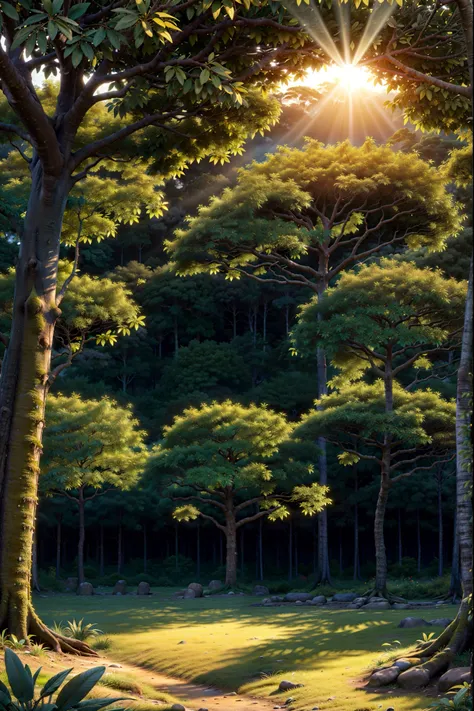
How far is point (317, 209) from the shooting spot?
2880 centimetres

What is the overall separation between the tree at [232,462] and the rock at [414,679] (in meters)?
16.7

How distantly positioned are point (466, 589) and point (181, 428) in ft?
63.7

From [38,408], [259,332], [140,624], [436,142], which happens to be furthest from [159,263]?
[38,408]

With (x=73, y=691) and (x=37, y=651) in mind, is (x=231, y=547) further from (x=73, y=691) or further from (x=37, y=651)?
(x=73, y=691)

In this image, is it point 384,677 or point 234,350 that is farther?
point 234,350

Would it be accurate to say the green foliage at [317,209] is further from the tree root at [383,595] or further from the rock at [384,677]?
the rock at [384,677]

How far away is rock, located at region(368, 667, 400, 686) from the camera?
884 cm

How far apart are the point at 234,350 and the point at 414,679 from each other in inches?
1544

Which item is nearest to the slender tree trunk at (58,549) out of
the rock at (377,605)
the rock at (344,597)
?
the rock at (344,597)

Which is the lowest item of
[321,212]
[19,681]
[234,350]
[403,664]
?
[403,664]

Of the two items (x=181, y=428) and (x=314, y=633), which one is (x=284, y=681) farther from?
(x=181, y=428)

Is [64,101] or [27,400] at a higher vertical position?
[64,101]

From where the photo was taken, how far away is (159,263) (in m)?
54.3

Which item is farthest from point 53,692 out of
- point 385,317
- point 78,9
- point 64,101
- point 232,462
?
point 232,462
